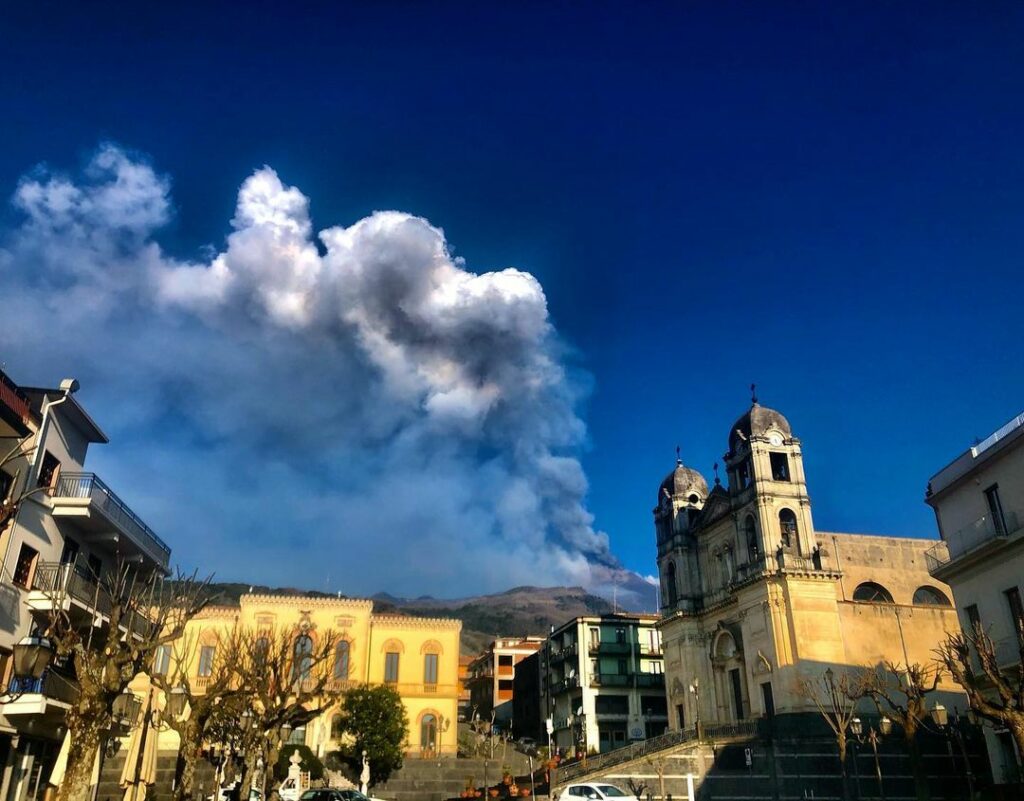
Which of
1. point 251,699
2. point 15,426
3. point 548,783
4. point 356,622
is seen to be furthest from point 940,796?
point 15,426

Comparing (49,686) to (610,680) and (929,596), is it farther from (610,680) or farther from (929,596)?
(929,596)

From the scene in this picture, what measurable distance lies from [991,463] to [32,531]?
33142 mm

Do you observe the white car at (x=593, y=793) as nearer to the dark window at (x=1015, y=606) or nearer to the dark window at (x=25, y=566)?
the dark window at (x=1015, y=606)

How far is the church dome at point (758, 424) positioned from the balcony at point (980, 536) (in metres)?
18.0

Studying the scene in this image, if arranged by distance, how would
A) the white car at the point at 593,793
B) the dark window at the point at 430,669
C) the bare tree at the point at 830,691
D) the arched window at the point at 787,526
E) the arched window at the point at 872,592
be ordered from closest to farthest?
the white car at the point at 593,793
the bare tree at the point at 830,691
the arched window at the point at 787,526
the arched window at the point at 872,592
the dark window at the point at 430,669

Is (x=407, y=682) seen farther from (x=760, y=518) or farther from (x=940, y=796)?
(x=940, y=796)

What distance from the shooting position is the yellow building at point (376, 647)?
52000 millimetres

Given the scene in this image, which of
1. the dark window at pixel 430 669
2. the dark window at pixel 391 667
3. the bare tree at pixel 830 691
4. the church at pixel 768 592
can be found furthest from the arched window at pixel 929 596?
the dark window at pixel 391 667

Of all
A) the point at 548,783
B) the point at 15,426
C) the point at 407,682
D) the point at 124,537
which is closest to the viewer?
the point at 15,426

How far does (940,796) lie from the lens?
3572 cm

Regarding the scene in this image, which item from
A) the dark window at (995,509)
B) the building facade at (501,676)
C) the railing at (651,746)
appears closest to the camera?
the dark window at (995,509)

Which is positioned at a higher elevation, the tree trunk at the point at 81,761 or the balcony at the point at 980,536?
the balcony at the point at 980,536

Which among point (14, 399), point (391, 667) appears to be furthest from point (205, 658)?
point (14, 399)

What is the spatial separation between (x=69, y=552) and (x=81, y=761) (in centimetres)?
1313
